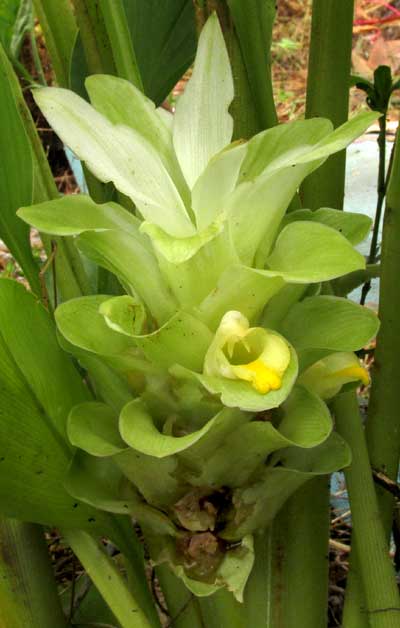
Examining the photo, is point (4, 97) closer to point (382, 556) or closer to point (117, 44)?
point (117, 44)

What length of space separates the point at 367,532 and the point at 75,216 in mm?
229

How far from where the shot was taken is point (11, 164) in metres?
0.42

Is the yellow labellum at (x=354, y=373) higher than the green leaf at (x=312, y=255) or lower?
lower

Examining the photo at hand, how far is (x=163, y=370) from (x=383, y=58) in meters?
2.00

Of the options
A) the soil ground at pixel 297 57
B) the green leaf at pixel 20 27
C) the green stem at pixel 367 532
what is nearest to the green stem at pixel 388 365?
the green stem at pixel 367 532

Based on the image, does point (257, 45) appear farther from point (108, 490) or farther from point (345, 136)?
point (108, 490)

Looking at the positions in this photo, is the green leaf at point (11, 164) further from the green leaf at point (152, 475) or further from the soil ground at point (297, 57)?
the soil ground at point (297, 57)

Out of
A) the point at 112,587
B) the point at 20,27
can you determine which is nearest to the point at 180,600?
the point at 112,587

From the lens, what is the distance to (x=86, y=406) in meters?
0.42

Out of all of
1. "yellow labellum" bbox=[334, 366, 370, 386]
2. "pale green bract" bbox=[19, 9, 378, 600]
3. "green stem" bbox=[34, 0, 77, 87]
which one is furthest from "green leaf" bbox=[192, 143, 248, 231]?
"green stem" bbox=[34, 0, 77, 87]

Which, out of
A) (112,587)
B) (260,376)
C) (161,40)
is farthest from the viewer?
(161,40)

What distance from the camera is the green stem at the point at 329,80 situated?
1.57ft

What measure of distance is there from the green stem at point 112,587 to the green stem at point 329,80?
0.79 feet

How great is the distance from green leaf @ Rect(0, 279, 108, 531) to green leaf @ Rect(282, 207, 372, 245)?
0.14 metres
